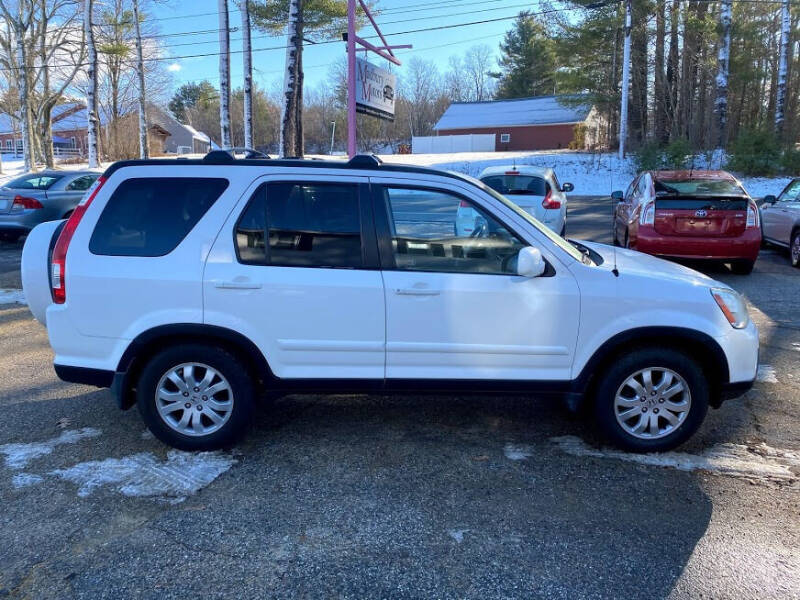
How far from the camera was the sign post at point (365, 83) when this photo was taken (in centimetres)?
1700

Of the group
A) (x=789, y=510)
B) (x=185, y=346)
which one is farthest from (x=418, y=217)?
(x=789, y=510)

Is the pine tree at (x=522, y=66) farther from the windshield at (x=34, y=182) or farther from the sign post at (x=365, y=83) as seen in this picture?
the windshield at (x=34, y=182)

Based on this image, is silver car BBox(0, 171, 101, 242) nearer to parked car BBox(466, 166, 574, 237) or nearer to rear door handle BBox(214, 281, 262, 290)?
parked car BBox(466, 166, 574, 237)

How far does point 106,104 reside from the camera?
167 feet

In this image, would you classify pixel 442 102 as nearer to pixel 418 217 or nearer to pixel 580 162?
pixel 580 162

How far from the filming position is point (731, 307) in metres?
3.82

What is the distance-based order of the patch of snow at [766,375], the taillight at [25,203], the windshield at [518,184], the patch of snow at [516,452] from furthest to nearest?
the taillight at [25,203] → the windshield at [518,184] → the patch of snow at [766,375] → the patch of snow at [516,452]

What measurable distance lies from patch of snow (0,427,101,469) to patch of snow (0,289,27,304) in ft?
15.4

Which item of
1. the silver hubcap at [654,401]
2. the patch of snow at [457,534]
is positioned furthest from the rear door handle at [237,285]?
the silver hubcap at [654,401]

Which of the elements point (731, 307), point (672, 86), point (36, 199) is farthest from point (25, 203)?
point (672, 86)

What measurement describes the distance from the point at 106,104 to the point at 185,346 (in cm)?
5475

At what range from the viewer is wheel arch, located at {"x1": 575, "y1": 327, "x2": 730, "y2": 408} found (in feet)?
12.2

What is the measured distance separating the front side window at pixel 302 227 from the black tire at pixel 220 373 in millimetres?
637

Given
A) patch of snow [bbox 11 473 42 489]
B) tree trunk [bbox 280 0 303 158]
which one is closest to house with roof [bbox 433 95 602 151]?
tree trunk [bbox 280 0 303 158]
